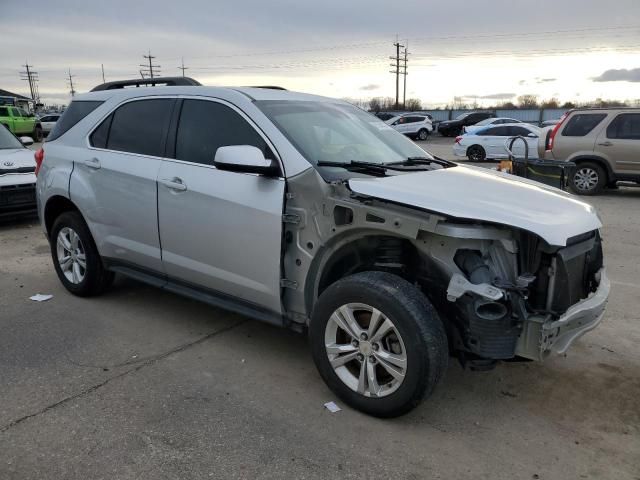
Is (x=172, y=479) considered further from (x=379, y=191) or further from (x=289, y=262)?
(x=379, y=191)

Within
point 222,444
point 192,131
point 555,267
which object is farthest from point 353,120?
point 222,444

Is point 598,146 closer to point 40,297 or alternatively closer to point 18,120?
point 40,297

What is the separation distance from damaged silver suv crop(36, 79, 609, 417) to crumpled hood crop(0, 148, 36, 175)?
4.22 meters

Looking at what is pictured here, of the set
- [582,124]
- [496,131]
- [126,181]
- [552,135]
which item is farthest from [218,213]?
[496,131]

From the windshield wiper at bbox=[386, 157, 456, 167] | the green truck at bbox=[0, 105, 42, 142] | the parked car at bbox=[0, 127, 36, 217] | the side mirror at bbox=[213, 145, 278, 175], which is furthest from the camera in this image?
the green truck at bbox=[0, 105, 42, 142]

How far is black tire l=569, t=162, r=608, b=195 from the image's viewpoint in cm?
1138

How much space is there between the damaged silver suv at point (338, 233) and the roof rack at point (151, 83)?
4 centimetres

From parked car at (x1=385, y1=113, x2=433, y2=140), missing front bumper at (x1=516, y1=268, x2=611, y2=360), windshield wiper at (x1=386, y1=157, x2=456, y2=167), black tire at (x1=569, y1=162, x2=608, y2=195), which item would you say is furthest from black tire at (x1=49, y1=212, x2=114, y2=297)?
parked car at (x1=385, y1=113, x2=433, y2=140)

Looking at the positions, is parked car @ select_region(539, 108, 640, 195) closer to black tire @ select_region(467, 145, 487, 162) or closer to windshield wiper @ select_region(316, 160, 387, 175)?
black tire @ select_region(467, 145, 487, 162)

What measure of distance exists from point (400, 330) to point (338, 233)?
0.68 metres

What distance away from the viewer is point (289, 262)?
346cm

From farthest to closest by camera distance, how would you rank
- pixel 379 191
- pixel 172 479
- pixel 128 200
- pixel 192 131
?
pixel 128 200 < pixel 192 131 < pixel 379 191 < pixel 172 479

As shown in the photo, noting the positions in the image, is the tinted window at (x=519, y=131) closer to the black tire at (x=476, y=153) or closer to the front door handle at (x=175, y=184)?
the black tire at (x=476, y=153)

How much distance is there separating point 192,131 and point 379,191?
5.60 ft
